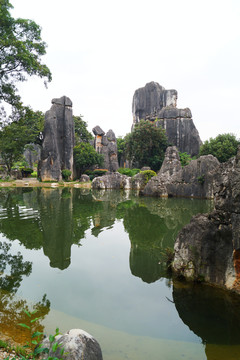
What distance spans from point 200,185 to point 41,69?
13519mm

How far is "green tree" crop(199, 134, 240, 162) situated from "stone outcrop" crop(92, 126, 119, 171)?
18453 millimetres

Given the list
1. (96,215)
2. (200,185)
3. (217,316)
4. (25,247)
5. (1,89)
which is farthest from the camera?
(200,185)

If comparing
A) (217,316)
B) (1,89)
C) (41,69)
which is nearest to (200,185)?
(41,69)

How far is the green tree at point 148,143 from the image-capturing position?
34125 mm

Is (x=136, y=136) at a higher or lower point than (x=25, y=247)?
higher

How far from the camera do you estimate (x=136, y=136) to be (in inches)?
1359

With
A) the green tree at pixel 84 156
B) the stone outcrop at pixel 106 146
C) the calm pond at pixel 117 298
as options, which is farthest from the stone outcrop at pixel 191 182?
the stone outcrop at pixel 106 146

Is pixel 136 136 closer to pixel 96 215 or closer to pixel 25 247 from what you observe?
pixel 96 215

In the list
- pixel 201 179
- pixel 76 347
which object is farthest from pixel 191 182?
pixel 76 347

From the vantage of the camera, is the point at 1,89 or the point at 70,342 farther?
the point at 1,89

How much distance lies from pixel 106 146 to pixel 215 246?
140 ft

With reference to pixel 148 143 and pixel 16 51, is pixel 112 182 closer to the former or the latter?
pixel 148 143

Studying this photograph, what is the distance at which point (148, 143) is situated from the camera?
3422 cm

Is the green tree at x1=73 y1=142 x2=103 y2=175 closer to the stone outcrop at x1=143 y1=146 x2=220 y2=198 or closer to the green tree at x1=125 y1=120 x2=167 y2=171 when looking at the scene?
the green tree at x1=125 y1=120 x2=167 y2=171
